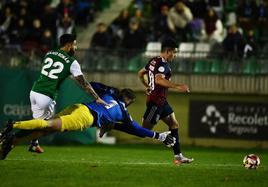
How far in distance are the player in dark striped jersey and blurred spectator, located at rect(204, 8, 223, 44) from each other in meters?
9.88

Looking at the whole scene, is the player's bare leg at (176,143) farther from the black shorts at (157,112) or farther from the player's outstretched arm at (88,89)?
the player's outstretched arm at (88,89)

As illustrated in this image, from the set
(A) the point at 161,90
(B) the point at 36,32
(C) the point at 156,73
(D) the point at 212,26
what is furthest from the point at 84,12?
(C) the point at 156,73

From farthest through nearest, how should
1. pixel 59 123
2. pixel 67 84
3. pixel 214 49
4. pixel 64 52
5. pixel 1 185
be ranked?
pixel 214 49 < pixel 67 84 < pixel 64 52 < pixel 59 123 < pixel 1 185

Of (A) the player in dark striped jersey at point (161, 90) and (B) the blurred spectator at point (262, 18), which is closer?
(A) the player in dark striped jersey at point (161, 90)

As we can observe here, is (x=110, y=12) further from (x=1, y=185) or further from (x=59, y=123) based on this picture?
(x=1, y=185)

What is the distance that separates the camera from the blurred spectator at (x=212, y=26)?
1048 inches

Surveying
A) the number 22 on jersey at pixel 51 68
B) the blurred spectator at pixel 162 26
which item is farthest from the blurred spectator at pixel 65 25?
the number 22 on jersey at pixel 51 68

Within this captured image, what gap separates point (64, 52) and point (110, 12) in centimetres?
1517

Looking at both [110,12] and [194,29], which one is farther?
[110,12]

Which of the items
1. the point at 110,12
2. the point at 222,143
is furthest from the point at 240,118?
the point at 110,12

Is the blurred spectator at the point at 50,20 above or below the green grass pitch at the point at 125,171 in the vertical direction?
above

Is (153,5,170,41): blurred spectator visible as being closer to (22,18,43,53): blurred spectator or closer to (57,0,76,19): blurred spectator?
(57,0,76,19): blurred spectator

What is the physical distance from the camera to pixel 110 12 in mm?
30719

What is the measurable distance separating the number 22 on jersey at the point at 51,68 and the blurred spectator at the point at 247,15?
12514 mm
